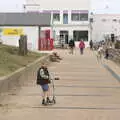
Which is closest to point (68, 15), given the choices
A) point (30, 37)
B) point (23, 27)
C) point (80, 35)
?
point (80, 35)

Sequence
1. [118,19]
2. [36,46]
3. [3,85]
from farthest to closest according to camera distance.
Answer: [118,19] < [36,46] < [3,85]

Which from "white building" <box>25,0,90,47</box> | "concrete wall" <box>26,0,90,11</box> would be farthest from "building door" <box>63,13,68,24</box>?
"concrete wall" <box>26,0,90,11</box>

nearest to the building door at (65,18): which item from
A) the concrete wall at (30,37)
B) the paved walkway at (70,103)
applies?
the concrete wall at (30,37)

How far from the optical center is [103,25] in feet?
335

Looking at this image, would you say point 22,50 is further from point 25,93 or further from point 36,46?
point 36,46

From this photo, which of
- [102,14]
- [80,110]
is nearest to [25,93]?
[80,110]

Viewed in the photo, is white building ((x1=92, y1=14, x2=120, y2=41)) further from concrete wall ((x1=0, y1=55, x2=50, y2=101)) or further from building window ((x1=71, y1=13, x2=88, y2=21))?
concrete wall ((x1=0, y1=55, x2=50, y2=101))

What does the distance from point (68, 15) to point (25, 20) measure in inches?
1789

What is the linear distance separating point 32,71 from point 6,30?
99.3 ft

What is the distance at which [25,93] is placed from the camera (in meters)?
16.7

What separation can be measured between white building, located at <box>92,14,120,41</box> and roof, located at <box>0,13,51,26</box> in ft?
147

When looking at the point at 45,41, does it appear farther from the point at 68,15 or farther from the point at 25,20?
the point at 68,15

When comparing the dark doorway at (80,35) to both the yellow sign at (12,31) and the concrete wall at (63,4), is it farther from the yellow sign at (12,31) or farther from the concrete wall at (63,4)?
the yellow sign at (12,31)

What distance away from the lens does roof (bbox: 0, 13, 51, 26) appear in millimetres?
51094
